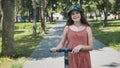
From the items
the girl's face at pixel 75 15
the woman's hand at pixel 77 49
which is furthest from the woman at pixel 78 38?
the woman's hand at pixel 77 49

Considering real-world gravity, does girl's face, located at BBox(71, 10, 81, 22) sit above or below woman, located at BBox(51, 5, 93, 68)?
above

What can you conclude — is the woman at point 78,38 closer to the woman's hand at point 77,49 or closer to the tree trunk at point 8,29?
the woman's hand at point 77,49

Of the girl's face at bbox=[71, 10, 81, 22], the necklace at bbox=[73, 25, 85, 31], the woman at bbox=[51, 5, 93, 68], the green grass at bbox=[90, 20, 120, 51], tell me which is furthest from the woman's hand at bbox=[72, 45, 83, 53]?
the green grass at bbox=[90, 20, 120, 51]

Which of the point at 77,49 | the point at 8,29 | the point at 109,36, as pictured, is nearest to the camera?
the point at 77,49

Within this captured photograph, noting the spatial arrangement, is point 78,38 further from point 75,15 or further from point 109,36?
point 109,36

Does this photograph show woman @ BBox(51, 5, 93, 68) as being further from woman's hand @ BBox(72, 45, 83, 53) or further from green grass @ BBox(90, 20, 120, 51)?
green grass @ BBox(90, 20, 120, 51)

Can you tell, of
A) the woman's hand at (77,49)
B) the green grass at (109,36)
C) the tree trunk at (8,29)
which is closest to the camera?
the woman's hand at (77,49)

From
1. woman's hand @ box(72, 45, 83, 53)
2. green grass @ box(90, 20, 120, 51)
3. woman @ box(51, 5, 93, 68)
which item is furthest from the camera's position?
green grass @ box(90, 20, 120, 51)

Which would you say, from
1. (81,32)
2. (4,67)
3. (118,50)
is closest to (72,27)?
(81,32)

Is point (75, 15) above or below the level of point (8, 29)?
above

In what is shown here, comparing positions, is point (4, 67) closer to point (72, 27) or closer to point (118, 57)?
point (118, 57)

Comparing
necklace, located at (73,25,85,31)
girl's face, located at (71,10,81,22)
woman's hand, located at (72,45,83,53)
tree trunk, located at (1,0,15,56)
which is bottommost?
tree trunk, located at (1,0,15,56)

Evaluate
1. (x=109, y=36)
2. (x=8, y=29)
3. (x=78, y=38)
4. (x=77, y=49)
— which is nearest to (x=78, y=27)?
(x=78, y=38)

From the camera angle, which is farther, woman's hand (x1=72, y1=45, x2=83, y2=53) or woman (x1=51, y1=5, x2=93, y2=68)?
woman (x1=51, y1=5, x2=93, y2=68)
